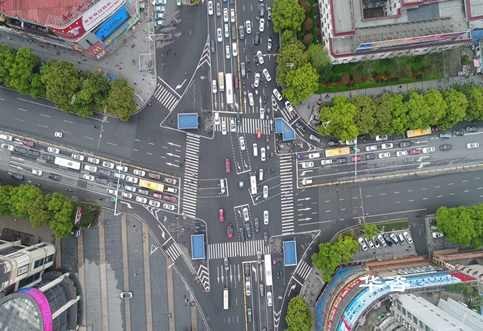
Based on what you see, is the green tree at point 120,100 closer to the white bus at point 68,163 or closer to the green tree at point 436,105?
the white bus at point 68,163

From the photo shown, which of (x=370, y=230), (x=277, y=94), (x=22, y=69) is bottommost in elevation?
(x=370, y=230)

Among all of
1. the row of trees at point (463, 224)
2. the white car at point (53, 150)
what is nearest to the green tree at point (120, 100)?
the white car at point (53, 150)

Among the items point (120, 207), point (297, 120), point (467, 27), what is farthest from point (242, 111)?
point (467, 27)

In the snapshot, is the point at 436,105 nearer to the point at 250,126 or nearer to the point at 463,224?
the point at 463,224

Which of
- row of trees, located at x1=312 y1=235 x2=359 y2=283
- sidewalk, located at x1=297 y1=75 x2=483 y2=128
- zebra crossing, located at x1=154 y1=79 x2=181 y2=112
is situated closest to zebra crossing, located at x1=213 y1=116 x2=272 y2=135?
sidewalk, located at x1=297 y1=75 x2=483 y2=128

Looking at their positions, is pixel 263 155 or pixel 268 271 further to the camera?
pixel 263 155

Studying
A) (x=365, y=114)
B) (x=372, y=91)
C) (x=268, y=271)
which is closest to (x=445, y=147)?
(x=372, y=91)
